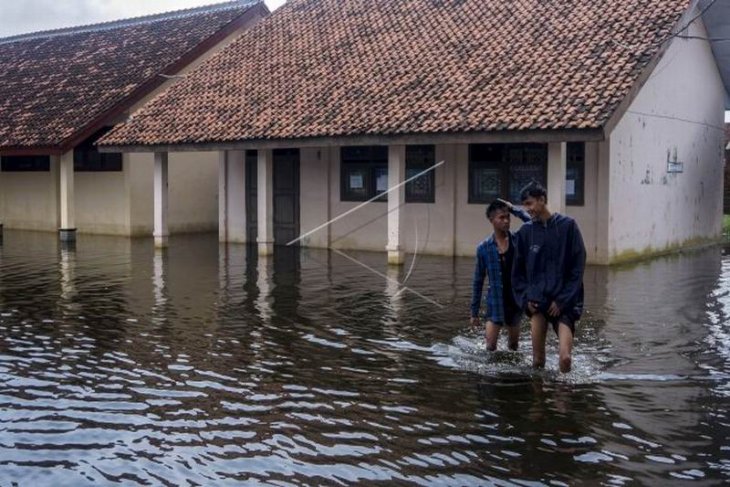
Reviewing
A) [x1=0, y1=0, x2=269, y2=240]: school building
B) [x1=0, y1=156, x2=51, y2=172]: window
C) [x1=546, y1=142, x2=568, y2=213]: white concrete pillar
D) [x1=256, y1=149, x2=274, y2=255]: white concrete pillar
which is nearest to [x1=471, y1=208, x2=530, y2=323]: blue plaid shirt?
[x1=546, y1=142, x2=568, y2=213]: white concrete pillar

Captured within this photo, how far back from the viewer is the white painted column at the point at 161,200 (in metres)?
21.8

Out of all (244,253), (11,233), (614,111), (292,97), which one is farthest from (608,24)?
(11,233)

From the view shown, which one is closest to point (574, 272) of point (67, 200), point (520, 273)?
point (520, 273)

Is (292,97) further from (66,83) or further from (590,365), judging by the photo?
(590,365)

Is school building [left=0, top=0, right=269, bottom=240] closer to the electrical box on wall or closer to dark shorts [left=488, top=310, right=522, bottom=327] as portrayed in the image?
the electrical box on wall

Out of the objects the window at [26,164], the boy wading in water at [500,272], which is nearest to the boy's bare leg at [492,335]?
the boy wading in water at [500,272]

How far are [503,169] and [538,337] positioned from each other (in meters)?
11.0

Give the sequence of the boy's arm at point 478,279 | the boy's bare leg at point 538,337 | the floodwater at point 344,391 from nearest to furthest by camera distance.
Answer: the floodwater at point 344,391 < the boy's bare leg at point 538,337 < the boy's arm at point 478,279

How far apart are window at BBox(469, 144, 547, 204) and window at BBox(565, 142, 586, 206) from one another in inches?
19.5

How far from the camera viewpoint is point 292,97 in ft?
67.4

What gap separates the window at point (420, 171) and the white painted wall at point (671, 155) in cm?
389

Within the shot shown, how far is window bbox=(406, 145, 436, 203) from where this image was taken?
64.7ft

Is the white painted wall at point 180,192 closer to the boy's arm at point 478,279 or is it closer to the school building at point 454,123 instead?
the school building at point 454,123

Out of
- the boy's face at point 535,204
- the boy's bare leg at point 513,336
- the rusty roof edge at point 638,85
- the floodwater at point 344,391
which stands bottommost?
the floodwater at point 344,391
